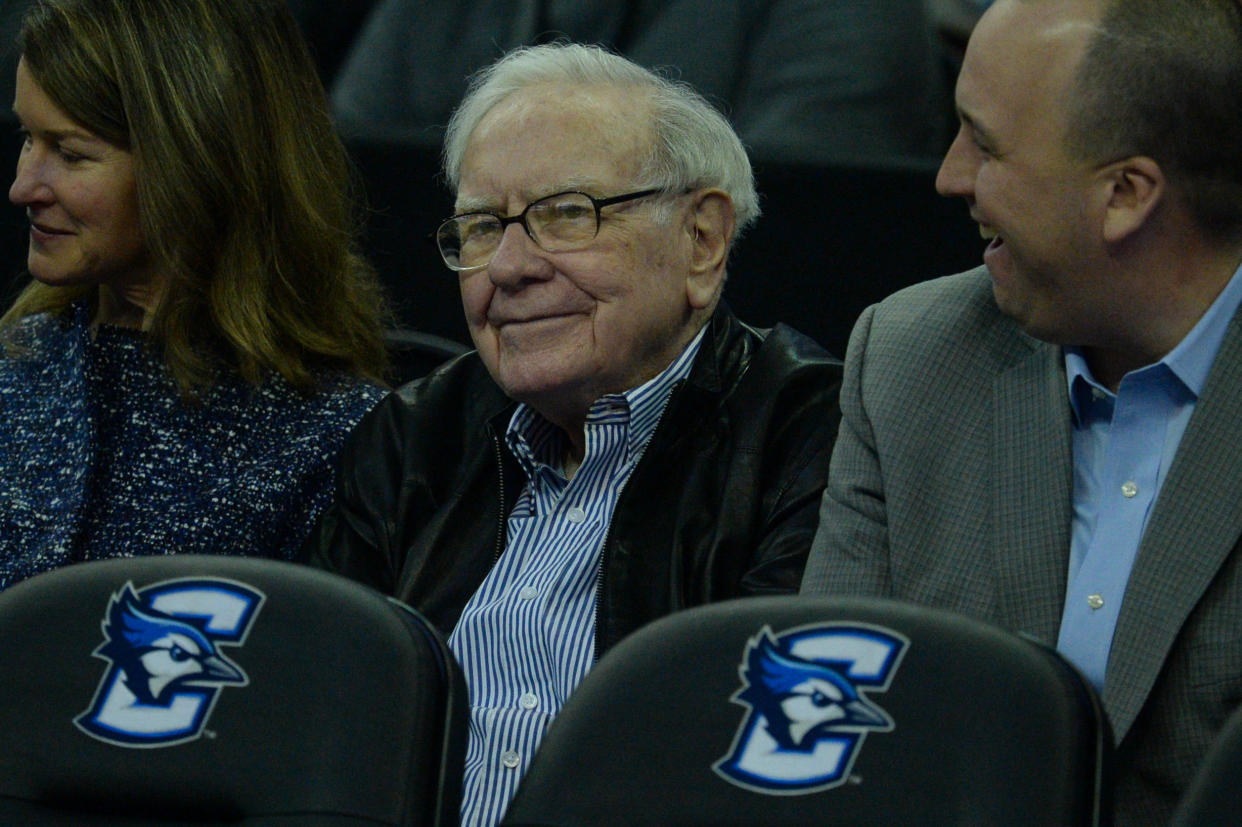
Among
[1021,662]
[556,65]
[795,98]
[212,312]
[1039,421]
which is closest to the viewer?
[1021,662]

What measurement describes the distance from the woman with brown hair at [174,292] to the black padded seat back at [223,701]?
835 mm

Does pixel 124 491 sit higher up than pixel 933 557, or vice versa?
pixel 933 557

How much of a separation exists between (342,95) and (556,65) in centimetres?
137

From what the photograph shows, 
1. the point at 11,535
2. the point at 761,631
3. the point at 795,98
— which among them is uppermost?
the point at 761,631

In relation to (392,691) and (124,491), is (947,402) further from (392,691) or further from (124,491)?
(124,491)

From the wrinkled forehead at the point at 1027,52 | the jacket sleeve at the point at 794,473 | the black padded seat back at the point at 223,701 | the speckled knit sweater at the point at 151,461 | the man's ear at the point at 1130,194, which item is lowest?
the speckled knit sweater at the point at 151,461

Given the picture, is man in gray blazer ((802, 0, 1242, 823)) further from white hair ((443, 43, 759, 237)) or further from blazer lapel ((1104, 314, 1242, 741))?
white hair ((443, 43, 759, 237))

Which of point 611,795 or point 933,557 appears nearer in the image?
point 611,795

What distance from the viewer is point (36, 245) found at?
258cm

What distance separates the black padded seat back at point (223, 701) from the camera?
1.50 m

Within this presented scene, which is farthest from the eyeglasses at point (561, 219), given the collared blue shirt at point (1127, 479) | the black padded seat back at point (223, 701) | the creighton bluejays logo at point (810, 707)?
the creighton bluejays logo at point (810, 707)

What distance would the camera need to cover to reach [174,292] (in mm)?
2549

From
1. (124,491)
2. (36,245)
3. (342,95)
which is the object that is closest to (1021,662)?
(124,491)

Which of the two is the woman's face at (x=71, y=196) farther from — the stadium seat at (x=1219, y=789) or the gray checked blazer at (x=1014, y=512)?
the stadium seat at (x=1219, y=789)
